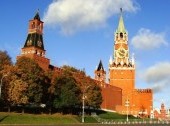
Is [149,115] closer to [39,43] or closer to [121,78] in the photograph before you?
[121,78]

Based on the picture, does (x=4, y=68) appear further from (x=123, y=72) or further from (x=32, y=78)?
(x=123, y=72)

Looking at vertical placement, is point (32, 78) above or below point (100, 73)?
below

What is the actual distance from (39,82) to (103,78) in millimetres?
76518

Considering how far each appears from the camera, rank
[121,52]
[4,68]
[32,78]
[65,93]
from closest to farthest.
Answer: [4,68] → [32,78] → [65,93] → [121,52]

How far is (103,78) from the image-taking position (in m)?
157

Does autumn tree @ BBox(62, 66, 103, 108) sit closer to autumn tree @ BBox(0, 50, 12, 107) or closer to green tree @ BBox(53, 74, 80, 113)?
green tree @ BBox(53, 74, 80, 113)

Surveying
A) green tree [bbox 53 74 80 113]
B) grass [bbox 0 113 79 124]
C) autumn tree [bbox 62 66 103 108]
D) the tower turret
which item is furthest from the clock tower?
grass [bbox 0 113 79 124]

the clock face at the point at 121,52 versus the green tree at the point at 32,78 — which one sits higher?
the clock face at the point at 121,52

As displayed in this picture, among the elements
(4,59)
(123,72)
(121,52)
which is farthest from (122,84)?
(4,59)

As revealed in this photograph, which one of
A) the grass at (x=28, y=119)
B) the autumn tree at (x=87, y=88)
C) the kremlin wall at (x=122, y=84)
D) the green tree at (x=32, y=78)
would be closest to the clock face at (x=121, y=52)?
the kremlin wall at (x=122, y=84)

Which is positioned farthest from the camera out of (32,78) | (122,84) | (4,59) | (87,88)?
(122,84)

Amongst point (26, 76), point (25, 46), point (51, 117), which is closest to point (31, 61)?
point (26, 76)

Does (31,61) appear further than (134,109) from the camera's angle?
No

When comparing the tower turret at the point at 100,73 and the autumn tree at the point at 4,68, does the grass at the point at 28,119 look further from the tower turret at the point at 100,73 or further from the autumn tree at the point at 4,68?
the tower turret at the point at 100,73
